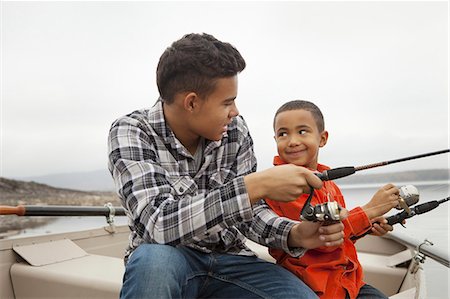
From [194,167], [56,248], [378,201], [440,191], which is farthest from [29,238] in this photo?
[440,191]

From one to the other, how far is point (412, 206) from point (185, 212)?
1.02 meters

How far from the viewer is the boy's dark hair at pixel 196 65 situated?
1.43 metres

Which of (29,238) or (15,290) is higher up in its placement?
(29,238)

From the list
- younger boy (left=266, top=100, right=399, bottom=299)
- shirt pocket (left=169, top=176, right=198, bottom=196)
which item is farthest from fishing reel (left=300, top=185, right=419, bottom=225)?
shirt pocket (left=169, top=176, right=198, bottom=196)

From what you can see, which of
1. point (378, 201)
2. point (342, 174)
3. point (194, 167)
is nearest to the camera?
point (342, 174)

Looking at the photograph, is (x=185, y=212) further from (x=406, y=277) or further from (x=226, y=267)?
(x=406, y=277)

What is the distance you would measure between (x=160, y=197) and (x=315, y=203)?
2.00ft

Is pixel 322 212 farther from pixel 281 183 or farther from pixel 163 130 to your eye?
pixel 163 130

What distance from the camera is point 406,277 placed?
239 centimetres

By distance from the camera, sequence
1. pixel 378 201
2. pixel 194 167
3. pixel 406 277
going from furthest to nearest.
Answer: pixel 406 277 → pixel 378 201 → pixel 194 167

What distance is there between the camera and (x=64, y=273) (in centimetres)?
228

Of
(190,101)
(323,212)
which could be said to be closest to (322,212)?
(323,212)

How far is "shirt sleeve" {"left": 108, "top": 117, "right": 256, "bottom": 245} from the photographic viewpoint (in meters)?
1.20

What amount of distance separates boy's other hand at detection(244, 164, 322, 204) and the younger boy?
406 mm
